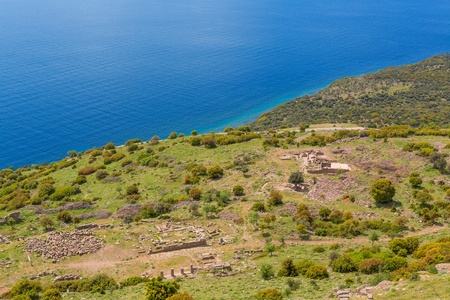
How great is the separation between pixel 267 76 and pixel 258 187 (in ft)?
359

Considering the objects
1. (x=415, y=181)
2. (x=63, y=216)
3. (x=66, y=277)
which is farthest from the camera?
(x=63, y=216)

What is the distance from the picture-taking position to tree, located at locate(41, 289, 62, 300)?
28181 mm

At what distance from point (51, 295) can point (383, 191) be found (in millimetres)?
40280

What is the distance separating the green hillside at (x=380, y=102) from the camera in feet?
318

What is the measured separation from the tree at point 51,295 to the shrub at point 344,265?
2401cm

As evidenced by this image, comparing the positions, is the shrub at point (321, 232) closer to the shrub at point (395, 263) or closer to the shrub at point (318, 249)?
the shrub at point (318, 249)

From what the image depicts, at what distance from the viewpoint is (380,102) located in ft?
368

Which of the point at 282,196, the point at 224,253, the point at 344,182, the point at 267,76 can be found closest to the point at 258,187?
the point at 282,196

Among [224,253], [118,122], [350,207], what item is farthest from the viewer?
[118,122]

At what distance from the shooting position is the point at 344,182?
2057 inches

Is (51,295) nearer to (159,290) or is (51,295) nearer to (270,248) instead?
(159,290)

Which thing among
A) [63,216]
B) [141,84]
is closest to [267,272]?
[63,216]

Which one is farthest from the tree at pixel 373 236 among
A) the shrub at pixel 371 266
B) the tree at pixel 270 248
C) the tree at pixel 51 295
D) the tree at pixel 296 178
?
the tree at pixel 51 295

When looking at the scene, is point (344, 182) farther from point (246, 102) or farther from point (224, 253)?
point (246, 102)
